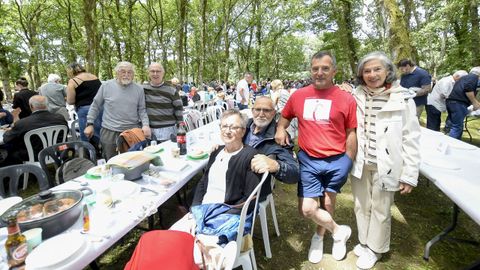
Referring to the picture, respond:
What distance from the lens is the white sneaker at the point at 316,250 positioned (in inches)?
93.6

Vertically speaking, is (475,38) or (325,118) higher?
(475,38)

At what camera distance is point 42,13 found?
63.1 feet

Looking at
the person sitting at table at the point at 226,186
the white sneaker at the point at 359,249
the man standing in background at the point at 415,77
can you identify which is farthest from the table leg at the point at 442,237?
the man standing in background at the point at 415,77

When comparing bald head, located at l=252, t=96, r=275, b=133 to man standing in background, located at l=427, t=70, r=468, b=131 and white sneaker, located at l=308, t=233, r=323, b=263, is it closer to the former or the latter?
white sneaker, located at l=308, t=233, r=323, b=263

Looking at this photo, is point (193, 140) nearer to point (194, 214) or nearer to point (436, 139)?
point (194, 214)

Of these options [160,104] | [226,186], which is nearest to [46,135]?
[160,104]

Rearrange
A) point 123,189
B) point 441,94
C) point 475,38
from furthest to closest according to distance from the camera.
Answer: point 475,38 < point 441,94 < point 123,189

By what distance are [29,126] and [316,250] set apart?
4.22m

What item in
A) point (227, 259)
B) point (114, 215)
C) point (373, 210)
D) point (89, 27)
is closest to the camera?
point (227, 259)

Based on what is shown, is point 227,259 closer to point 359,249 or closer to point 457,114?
point 359,249

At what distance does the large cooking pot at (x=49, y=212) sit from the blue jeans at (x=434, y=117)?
7.06 metres

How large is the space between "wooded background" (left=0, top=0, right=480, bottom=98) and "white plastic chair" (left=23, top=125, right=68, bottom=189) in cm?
612

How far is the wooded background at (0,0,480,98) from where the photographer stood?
361 inches

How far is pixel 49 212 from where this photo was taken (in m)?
1.37
